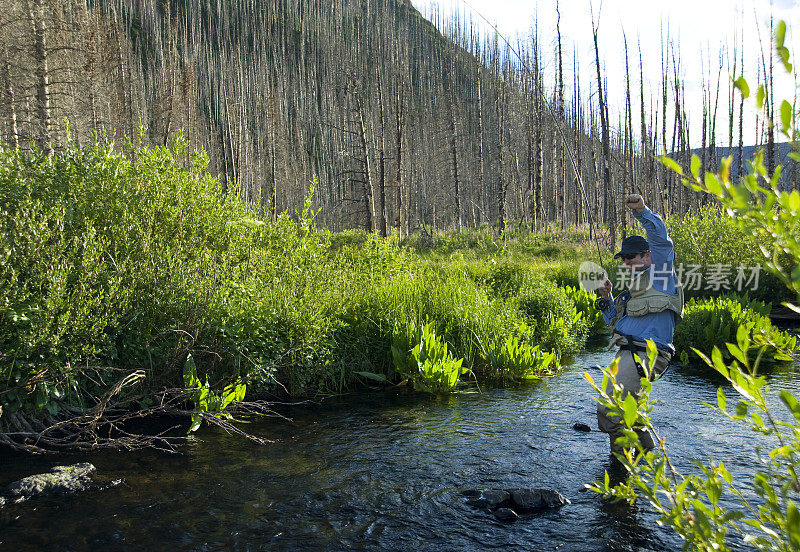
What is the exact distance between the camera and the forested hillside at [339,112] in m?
21.9

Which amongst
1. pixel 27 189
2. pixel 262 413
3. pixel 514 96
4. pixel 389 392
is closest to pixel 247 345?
pixel 262 413

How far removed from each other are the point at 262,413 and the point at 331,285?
2.26m

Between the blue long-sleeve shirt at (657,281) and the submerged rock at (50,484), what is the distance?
16.4ft

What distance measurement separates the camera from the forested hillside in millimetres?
21938

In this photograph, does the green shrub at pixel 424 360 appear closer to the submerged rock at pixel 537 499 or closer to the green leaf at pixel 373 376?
the green leaf at pixel 373 376

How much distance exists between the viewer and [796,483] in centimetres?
179

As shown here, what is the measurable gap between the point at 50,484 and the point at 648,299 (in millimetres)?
5410

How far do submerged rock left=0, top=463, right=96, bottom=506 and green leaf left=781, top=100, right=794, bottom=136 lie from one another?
5.65 metres

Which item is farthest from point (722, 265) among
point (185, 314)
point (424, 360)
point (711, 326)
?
point (185, 314)

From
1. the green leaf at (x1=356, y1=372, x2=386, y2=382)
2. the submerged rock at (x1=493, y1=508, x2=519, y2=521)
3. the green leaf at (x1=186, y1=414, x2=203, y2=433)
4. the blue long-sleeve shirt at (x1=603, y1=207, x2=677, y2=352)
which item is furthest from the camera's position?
the green leaf at (x1=356, y1=372, x2=386, y2=382)

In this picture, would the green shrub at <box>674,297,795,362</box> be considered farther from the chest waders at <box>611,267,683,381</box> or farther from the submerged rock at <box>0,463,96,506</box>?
the submerged rock at <box>0,463,96,506</box>

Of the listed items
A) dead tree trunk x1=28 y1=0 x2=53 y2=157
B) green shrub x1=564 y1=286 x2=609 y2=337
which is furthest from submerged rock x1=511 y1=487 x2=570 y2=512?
dead tree trunk x1=28 y1=0 x2=53 y2=157

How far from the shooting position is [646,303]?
16.2 feet

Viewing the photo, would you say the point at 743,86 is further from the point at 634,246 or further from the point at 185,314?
the point at 185,314
